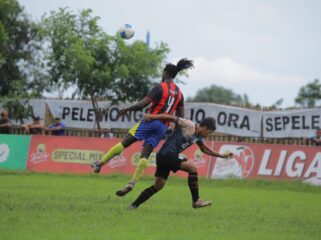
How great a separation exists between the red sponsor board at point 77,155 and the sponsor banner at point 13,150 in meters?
0.19

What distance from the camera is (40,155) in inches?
921

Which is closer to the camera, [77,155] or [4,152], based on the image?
[77,155]

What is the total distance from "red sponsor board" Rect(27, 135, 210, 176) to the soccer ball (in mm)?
6673

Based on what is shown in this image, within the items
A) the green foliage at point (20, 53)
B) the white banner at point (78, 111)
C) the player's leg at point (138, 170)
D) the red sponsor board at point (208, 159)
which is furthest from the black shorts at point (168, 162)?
the green foliage at point (20, 53)

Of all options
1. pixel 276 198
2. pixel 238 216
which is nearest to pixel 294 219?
pixel 238 216

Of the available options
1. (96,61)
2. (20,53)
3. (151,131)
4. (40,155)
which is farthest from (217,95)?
(151,131)

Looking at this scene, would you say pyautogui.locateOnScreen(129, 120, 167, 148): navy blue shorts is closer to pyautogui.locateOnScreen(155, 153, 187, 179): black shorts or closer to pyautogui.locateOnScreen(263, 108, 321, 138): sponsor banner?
pyautogui.locateOnScreen(155, 153, 187, 179): black shorts

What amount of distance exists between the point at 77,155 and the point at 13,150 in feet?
6.83

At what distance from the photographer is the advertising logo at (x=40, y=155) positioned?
76.5 ft

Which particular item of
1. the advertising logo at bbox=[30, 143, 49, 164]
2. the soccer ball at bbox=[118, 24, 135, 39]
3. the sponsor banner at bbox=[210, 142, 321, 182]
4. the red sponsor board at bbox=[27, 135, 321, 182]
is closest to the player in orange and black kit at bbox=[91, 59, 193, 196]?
the soccer ball at bbox=[118, 24, 135, 39]

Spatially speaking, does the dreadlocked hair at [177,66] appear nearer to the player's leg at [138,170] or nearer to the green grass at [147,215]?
the player's leg at [138,170]

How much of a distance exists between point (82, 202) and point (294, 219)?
3.56 m

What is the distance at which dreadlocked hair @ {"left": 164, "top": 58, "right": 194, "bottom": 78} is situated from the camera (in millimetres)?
12039

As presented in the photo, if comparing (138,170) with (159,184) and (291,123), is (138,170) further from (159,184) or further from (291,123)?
(291,123)
